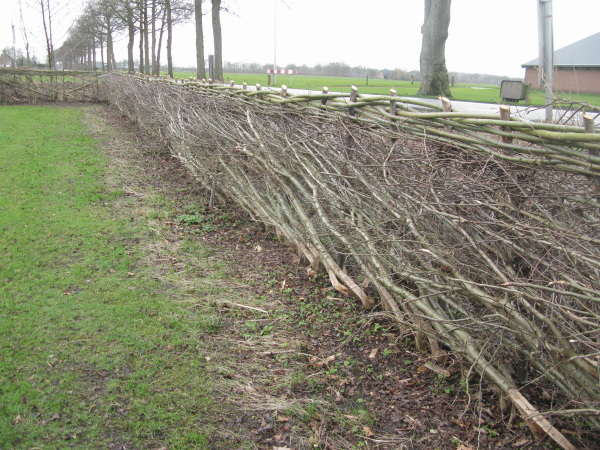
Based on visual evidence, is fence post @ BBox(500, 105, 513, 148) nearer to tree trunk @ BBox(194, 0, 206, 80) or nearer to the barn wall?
the barn wall

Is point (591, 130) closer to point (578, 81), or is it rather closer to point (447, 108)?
point (578, 81)

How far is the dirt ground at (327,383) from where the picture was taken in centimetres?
252

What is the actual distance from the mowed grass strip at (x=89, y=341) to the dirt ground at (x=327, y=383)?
0.25 metres

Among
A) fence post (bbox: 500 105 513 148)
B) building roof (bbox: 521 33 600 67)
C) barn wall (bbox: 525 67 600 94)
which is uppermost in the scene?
building roof (bbox: 521 33 600 67)

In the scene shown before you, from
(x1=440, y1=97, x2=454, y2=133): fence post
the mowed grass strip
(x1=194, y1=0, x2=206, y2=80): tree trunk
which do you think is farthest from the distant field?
(x1=194, y1=0, x2=206, y2=80): tree trunk

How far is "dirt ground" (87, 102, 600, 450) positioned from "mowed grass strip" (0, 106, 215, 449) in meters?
0.25

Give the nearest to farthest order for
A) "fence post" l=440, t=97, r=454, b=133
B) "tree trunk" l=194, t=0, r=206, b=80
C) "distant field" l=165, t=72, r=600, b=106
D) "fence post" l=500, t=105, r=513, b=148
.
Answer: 1. "fence post" l=500, t=105, r=513, b=148
2. "fence post" l=440, t=97, r=454, b=133
3. "distant field" l=165, t=72, r=600, b=106
4. "tree trunk" l=194, t=0, r=206, b=80

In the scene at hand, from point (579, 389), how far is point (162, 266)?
3.74 meters

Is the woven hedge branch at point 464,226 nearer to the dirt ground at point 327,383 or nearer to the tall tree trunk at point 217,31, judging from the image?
the dirt ground at point 327,383

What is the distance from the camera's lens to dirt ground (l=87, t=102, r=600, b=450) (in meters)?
2.52

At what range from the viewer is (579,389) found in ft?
7.52

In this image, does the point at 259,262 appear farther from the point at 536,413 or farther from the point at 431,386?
the point at 536,413

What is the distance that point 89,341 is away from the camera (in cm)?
340

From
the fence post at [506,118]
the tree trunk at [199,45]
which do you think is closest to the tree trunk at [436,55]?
the tree trunk at [199,45]
